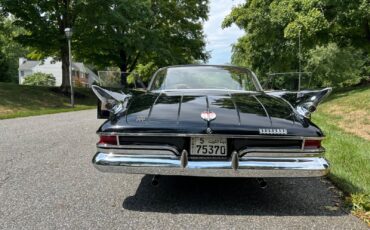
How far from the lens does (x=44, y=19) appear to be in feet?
75.4

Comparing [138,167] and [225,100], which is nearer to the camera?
[138,167]

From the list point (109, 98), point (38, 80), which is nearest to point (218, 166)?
point (109, 98)

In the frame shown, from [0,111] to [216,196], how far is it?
48.3 feet

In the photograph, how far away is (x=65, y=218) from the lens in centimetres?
338

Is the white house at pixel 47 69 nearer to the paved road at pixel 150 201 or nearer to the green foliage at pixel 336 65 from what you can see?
the green foliage at pixel 336 65

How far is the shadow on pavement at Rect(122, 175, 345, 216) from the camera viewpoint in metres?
3.66

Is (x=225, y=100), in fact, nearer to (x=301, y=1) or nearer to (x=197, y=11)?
(x=301, y=1)

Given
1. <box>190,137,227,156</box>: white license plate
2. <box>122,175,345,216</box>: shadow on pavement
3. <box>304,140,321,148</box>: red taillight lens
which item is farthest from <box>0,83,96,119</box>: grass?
<box>304,140,321,148</box>: red taillight lens

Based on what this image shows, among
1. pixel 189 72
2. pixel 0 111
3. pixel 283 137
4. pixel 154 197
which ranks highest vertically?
pixel 189 72

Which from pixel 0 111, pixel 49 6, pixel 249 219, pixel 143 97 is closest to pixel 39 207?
pixel 143 97

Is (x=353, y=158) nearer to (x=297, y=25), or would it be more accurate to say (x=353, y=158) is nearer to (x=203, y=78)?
(x=203, y=78)

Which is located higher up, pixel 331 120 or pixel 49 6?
pixel 49 6

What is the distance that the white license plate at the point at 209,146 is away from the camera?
11.5 ft

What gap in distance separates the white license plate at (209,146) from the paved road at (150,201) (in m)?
0.53
